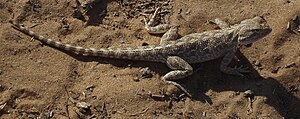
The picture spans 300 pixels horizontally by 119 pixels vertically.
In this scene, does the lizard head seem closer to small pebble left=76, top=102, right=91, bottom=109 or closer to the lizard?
the lizard

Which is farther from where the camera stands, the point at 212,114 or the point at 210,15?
the point at 210,15

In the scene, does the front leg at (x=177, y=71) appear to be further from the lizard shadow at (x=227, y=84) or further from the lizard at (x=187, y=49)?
the lizard shadow at (x=227, y=84)

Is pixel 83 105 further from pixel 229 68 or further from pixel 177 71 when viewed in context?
pixel 229 68

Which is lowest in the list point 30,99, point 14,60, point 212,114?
point 212,114

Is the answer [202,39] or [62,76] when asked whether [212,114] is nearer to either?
[202,39]

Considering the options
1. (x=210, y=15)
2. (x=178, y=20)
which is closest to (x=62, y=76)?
(x=178, y=20)

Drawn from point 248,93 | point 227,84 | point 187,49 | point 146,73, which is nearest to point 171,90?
point 146,73
